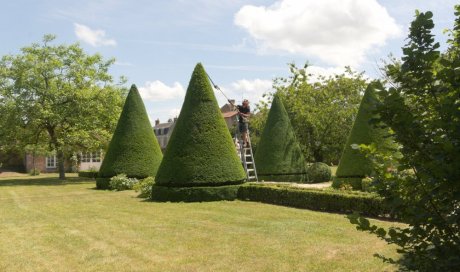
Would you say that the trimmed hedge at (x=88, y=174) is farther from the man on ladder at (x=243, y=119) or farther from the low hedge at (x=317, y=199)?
the low hedge at (x=317, y=199)

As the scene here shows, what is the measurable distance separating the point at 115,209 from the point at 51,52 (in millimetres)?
22896

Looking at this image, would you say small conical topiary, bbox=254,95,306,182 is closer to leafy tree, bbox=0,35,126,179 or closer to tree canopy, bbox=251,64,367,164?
tree canopy, bbox=251,64,367,164

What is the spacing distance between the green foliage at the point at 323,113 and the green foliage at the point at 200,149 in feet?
42.4

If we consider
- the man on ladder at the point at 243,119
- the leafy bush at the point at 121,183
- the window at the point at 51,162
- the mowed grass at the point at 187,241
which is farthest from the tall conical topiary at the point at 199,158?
the window at the point at 51,162

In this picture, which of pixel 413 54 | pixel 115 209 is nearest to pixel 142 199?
pixel 115 209

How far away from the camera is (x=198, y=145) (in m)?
16.0

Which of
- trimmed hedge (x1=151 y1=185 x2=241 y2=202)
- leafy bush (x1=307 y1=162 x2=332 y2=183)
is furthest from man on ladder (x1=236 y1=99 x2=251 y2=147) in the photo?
leafy bush (x1=307 y1=162 x2=332 y2=183)

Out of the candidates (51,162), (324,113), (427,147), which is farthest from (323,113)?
(51,162)

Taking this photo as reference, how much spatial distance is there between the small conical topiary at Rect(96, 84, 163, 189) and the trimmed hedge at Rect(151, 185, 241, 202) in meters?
6.95

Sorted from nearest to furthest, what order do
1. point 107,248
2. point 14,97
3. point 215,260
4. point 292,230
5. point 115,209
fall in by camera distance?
point 215,260 < point 107,248 < point 292,230 < point 115,209 < point 14,97

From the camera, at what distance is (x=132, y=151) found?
74.7 feet

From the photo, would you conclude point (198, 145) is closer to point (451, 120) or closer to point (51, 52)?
point (451, 120)

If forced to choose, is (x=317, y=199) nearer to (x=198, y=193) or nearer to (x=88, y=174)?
(x=198, y=193)

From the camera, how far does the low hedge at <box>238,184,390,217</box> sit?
11.5 m
